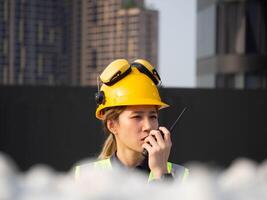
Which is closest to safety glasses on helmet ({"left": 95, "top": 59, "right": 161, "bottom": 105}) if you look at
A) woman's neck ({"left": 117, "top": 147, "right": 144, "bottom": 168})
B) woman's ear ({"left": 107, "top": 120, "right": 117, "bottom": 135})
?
woman's ear ({"left": 107, "top": 120, "right": 117, "bottom": 135})

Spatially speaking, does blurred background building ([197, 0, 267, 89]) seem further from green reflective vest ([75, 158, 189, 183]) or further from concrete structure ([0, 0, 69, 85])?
concrete structure ([0, 0, 69, 85])

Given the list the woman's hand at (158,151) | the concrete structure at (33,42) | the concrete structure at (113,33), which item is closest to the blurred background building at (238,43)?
the woman's hand at (158,151)

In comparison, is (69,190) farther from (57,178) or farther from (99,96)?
(99,96)

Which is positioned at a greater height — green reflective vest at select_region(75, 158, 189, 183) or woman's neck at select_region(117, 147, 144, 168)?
green reflective vest at select_region(75, 158, 189, 183)

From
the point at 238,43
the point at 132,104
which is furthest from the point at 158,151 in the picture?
the point at 238,43

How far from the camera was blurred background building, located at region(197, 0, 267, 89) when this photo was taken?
29.6 meters

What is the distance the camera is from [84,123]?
10.9m

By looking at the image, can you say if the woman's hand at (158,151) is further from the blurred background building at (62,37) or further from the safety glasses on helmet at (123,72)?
the blurred background building at (62,37)

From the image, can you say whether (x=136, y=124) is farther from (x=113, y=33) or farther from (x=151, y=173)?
(x=113, y=33)

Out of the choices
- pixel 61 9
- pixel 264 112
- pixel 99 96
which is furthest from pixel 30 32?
pixel 99 96

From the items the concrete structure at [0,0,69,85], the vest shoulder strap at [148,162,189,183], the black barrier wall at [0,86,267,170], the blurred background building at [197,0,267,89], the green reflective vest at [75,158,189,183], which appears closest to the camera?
the green reflective vest at [75,158,189,183]

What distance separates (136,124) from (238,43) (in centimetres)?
2843

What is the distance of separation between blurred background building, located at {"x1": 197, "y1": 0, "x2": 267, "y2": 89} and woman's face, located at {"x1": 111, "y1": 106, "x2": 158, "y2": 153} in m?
27.7

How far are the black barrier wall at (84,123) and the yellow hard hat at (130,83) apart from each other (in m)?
8.08
